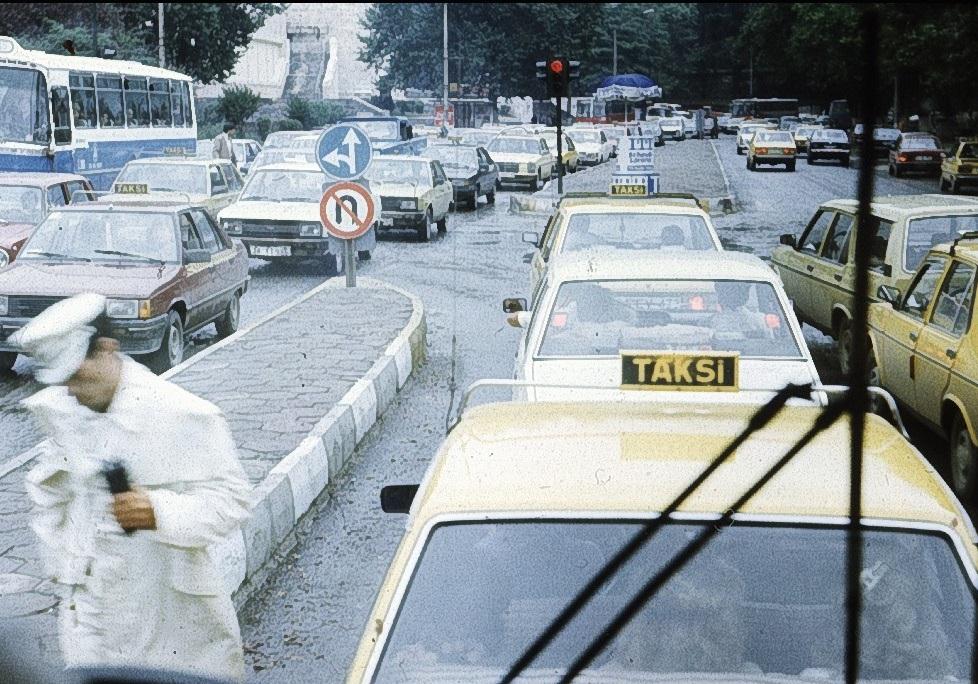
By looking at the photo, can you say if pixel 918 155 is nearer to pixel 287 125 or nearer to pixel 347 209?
pixel 287 125

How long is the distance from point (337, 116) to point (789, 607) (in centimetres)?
6712

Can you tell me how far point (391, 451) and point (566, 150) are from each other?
1415 inches

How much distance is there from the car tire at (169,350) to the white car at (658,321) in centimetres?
471

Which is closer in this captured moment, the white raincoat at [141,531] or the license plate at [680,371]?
the white raincoat at [141,531]

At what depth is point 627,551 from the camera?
2.64 m

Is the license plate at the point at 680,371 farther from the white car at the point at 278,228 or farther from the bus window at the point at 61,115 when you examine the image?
the bus window at the point at 61,115

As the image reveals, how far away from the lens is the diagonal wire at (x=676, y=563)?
254 cm

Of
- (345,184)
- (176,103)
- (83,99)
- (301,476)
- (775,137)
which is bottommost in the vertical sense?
(301,476)

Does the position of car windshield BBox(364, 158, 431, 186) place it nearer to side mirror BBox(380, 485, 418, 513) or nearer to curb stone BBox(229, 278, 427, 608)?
curb stone BBox(229, 278, 427, 608)

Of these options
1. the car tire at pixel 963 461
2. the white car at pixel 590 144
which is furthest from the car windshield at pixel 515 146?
the car tire at pixel 963 461

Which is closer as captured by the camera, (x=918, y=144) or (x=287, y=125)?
(x=918, y=144)

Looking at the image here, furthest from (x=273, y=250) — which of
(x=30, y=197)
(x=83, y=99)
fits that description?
(x=83, y=99)

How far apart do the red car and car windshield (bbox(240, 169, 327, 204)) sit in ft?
12.7

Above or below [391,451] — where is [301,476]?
above
